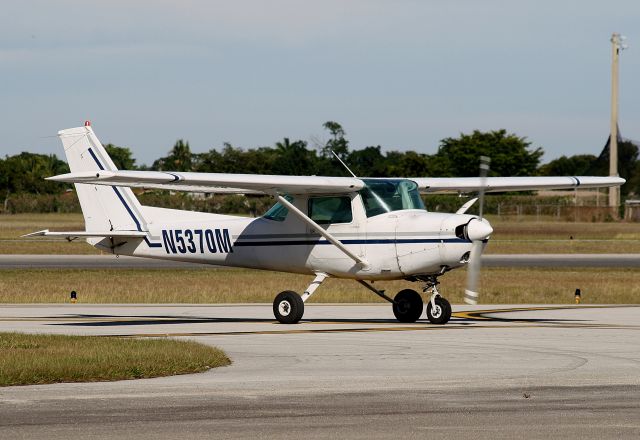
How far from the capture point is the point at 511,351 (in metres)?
15.4

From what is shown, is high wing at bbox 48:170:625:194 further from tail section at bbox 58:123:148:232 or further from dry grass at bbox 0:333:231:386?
dry grass at bbox 0:333:231:386

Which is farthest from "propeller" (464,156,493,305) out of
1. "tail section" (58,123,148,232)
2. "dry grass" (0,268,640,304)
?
"dry grass" (0,268,640,304)

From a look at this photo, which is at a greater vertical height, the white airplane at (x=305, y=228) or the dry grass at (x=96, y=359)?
the white airplane at (x=305, y=228)

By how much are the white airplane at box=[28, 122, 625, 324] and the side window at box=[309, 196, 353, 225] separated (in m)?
0.02

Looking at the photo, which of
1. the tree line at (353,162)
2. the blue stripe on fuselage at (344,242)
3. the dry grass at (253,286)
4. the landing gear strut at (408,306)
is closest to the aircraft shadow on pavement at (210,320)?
the landing gear strut at (408,306)

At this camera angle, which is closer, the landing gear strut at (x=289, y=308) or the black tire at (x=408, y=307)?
the landing gear strut at (x=289, y=308)

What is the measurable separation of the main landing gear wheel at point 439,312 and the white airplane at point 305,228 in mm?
17

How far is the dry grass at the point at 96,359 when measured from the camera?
12.5 meters

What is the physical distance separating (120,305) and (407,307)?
8.08m

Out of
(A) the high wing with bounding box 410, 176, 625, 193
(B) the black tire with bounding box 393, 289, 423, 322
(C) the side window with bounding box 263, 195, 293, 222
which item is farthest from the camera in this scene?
(A) the high wing with bounding box 410, 176, 625, 193

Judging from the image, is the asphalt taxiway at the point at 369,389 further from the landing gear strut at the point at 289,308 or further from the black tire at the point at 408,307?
the black tire at the point at 408,307

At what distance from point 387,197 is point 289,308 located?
266 centimetres

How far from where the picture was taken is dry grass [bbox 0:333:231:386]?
492 inches

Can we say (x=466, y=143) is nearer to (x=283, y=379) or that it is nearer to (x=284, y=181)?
(x=284, y=181)
